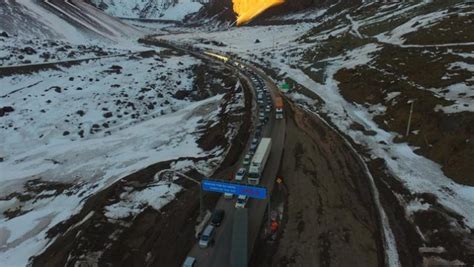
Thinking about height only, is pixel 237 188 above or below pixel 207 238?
above

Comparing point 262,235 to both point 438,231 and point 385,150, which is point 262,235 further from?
point 385,150

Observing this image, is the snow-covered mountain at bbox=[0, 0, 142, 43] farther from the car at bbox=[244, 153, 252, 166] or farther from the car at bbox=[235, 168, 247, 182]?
the car at bbox=[235, 168, 247, 182]

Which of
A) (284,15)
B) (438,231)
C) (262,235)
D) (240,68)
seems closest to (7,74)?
(240,68)

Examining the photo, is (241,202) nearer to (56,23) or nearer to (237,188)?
(237,188)

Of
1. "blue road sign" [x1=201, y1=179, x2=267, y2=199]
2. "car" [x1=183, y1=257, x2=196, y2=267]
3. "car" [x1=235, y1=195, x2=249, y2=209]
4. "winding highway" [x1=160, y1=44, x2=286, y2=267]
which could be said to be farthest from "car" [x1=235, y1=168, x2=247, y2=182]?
"car" [x1=183, y1=257, x2=196, y2=267]

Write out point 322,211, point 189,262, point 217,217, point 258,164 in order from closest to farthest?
point 189,262, point 217,217, point 322,211, point 258,164

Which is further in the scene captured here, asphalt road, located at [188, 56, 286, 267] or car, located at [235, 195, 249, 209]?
car, located at [235, 195, 249, 209]

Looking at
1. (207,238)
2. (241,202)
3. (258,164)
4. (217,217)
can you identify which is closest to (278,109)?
(258,164)
